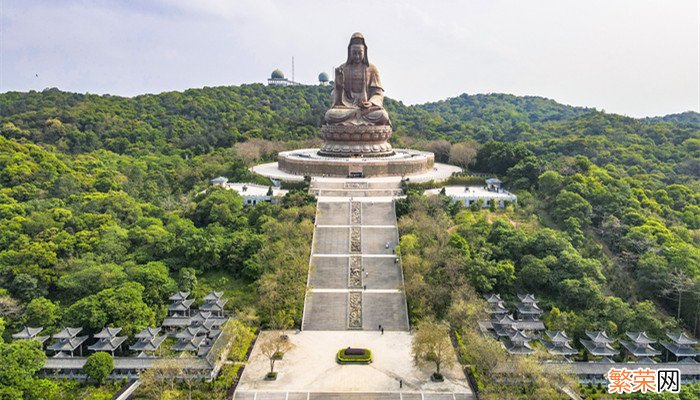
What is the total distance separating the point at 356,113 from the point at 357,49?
184 inches

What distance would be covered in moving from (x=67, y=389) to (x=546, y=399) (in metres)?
13.5

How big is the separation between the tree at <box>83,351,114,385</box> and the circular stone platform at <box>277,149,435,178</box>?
1876 centimetres

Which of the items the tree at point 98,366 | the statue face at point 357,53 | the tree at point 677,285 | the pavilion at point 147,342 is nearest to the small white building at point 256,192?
the statue face at point 357,53

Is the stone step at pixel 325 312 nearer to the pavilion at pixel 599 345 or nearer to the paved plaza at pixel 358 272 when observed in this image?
the paved plaza at pixel 358 272

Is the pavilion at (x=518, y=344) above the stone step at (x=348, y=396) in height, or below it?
above

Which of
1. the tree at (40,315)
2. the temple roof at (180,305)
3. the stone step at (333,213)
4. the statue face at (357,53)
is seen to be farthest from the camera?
the statue face at (357,53)

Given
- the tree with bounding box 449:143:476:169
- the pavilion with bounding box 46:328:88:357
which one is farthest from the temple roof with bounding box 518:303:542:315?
the tree with bounding box 449:143:476:169

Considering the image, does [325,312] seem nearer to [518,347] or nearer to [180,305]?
[180,305]

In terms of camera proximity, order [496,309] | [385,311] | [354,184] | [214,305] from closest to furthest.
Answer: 1. [496,309]
2. [214,305]
3. [385,311]
4. [354,184]

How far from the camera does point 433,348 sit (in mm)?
15852

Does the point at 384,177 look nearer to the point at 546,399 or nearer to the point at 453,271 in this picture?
the point at 453,271

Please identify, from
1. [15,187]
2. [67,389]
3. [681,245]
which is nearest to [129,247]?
[67,389]

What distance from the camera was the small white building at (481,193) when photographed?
28734 mm

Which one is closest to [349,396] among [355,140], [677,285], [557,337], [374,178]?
[557,337]
